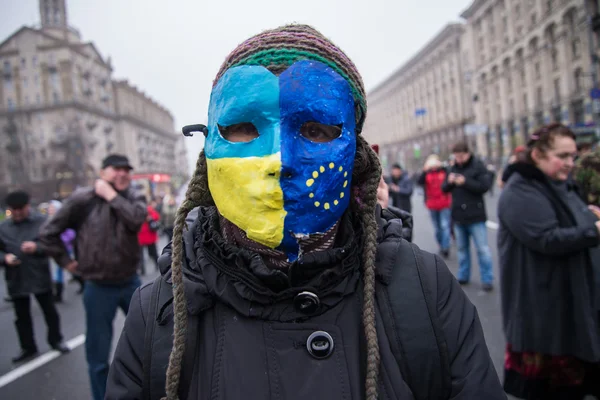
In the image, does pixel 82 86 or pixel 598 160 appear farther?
pixel 82 86

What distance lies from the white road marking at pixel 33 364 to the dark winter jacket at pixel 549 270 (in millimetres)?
4522

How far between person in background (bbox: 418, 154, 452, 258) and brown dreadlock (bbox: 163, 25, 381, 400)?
5865 mm

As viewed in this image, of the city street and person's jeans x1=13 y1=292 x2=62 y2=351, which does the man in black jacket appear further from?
person's jeans x1=13 y1=292 x2=62 y2=351

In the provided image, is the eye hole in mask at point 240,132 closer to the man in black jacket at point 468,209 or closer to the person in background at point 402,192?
the man in black jacket at point 468,209

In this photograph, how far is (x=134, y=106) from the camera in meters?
67.9

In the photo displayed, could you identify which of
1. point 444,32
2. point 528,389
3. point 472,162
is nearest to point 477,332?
point 528,389

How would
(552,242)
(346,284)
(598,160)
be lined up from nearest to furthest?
(346,284)
(552,242)
(598,160)

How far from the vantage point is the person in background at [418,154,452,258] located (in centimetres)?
700

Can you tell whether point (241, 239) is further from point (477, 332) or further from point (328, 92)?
point (477, 332)

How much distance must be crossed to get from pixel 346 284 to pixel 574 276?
6.46 ft

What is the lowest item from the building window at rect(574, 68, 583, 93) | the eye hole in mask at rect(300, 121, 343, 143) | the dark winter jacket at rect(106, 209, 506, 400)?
the dark winter jacket at rect(106, 209, 506, 400)

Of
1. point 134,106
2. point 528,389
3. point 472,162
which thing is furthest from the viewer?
point 134,106

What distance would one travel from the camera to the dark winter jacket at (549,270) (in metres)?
2.32

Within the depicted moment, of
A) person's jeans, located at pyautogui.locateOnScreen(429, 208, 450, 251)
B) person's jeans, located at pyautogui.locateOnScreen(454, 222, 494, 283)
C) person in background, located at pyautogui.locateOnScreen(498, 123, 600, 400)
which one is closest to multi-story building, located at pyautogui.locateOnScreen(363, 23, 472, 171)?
person's jeans, located at pyautogui.locateOnScreen(429, 208, 450, 251)
